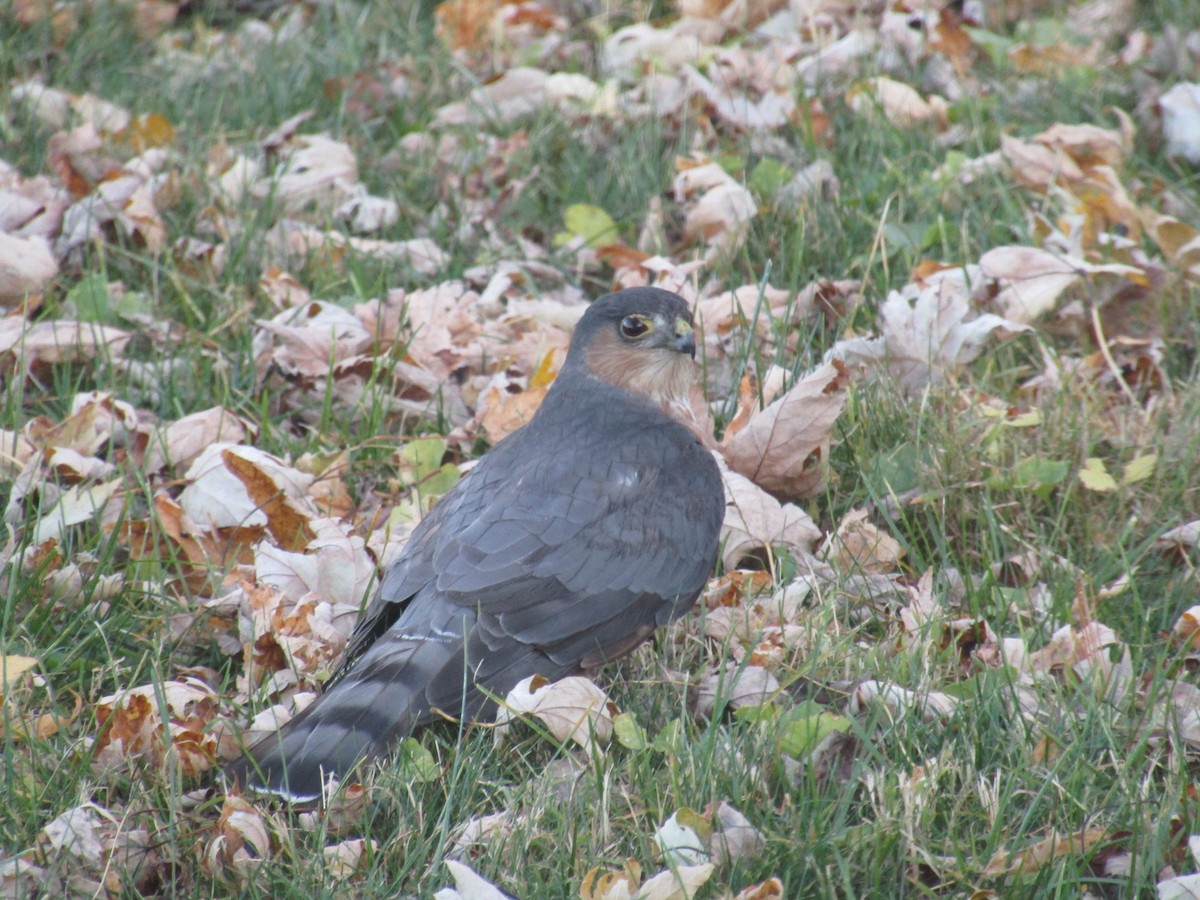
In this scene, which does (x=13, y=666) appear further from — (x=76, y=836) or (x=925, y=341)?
(x=925, y=341)

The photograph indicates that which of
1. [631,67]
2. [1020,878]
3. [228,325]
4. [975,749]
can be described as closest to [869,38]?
[631,67]

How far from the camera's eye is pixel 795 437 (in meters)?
4.28

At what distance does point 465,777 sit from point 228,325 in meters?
2.49

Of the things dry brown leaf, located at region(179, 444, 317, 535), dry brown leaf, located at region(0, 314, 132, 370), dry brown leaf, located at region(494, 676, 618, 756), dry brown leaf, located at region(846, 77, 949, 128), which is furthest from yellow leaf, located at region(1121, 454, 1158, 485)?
dry brown leaf, located at region(0, 314, 132, 370)

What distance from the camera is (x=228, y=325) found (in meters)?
5.09

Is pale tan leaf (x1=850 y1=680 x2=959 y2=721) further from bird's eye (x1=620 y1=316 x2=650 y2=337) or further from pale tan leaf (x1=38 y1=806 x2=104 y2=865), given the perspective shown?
pale tan leaf (x1=38 y1=806 x2=104 y2=865)

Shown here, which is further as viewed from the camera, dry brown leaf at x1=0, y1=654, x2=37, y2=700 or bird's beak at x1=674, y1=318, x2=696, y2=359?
bird's beak at x1=674, y1=318, x2=696, y2=359

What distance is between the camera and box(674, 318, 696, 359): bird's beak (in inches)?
165

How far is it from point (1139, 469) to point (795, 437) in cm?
107

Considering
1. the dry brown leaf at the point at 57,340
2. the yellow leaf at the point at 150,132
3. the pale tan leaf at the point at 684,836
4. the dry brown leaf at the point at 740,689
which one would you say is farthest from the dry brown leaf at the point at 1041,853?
the yellow leaf at the point at 150,132

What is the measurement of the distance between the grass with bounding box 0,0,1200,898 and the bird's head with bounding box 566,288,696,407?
0.57 meters

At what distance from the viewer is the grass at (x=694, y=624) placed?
2.97m

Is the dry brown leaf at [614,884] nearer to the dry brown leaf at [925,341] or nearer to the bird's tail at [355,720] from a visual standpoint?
the bird's tail at [355,720]

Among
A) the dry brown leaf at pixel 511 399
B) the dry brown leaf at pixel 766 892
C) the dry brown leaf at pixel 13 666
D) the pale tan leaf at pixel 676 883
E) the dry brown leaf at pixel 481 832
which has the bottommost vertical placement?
the dry brown leaf at pixel 511 399
